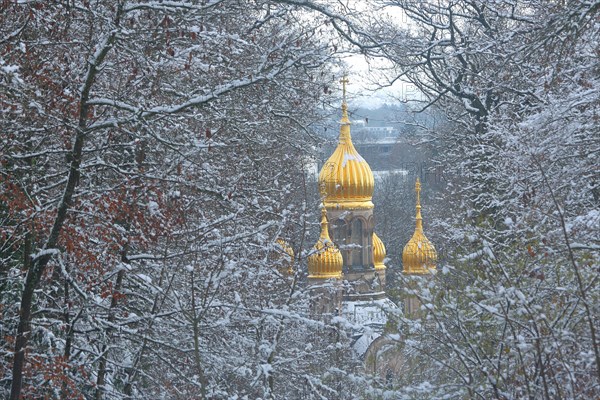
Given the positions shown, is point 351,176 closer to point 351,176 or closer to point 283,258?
point 351,176

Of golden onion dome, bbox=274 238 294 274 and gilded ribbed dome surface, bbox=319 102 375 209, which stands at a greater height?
gilded ribbed dome surface, bbox=319 102 375 209

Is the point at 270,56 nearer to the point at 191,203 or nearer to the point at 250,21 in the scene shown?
the point at 191,203

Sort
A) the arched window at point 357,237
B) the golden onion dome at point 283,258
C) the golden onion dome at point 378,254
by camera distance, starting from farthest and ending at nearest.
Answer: the arched window at point 357,237 → the golden onion dome at point 378,254 → the golden onion dome at point 283,258

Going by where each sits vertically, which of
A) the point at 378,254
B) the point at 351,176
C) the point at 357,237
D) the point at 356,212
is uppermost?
the point at 351,176

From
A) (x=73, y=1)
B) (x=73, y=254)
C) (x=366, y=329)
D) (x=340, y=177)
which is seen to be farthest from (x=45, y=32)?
(x=340, y=177)

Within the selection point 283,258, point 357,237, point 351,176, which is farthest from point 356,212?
point 283,258

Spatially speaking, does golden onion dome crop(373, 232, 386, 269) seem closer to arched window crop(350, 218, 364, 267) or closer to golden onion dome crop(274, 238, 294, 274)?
arched window crop(350, 218, 364, 267)

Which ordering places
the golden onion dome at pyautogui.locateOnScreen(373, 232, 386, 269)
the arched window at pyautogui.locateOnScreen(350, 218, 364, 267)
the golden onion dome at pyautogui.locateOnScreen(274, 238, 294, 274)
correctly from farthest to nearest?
1. the arched window at pyautogui.locateOnScreen(350, 218, 364, 267)
2. the golden onion dome at pyautogui.locateOnScreen(373, 232, 386, 269)
3. the golden onion dome at pyautogui.locateOnScreen(274, 238, 294, 274)

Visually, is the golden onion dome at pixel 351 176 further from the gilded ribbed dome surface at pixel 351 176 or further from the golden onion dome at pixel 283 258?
the golden onion dome at pixel 283 258

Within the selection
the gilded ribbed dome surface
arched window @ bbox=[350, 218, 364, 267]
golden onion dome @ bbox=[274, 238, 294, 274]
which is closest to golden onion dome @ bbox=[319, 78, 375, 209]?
the gilded ribbed dome surface

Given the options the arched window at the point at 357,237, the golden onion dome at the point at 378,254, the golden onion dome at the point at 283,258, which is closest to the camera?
the golden onion dome at the point at 283,258

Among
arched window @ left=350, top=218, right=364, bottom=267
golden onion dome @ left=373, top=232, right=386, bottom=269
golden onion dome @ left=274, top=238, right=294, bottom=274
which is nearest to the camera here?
golden onion dome @ left=274, top=238, right=294, bottom=274

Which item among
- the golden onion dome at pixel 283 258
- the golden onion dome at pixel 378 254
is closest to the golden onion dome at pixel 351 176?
the golden onion dome at pixel 378 254

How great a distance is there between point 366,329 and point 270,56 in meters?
2.86
